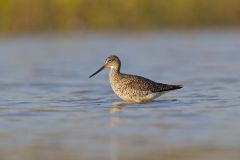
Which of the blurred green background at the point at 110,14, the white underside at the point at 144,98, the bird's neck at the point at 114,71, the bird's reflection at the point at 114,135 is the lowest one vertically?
the bird's reflection at the point at 114,135

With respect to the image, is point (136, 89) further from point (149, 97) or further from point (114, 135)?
point (114, 135)

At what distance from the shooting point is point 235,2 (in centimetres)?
3409

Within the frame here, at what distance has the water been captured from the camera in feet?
29.8

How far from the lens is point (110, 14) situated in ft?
106

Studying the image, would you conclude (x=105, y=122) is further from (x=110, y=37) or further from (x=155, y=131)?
(x=110, y=37)

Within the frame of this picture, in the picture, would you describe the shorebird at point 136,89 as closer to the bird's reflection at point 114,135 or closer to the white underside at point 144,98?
the white underside at point 144,98

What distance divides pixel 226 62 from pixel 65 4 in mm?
13210

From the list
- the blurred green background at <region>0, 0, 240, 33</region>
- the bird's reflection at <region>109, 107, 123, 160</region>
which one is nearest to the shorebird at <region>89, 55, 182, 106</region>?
the bird's reflection at <region>109, 107, 123, 160</region>

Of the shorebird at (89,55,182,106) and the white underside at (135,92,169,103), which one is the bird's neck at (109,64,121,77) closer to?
the shorebird at (89,55,182,106)

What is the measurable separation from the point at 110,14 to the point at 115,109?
20.2m

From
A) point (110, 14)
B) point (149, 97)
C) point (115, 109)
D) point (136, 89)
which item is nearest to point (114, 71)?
point (136, 89)

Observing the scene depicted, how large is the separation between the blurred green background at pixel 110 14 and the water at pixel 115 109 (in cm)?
523

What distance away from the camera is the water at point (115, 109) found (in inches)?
357

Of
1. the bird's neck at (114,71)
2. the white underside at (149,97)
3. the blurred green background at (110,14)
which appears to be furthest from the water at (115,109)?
the blurred green background at (110,14)
